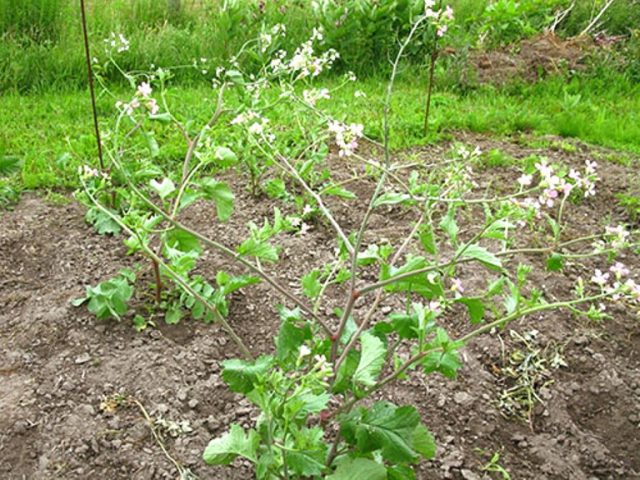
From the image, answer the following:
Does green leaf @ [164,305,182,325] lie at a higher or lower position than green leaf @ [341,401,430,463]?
lower

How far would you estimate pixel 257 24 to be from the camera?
5816 mm

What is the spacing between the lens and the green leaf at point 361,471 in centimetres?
174

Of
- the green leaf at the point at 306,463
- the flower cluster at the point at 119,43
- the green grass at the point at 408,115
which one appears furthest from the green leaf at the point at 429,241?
the green grass at the point at 408,115

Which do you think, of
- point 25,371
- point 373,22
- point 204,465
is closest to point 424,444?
point 204,465

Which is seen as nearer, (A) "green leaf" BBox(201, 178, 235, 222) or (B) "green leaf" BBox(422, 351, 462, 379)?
(B) "green leaf" BBox(422, 351, 462, 379)

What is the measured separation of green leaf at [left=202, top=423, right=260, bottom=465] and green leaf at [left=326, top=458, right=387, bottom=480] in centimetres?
20

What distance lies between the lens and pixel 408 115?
487 cm

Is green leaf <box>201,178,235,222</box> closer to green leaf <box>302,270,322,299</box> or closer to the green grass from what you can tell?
green leaf <box>302,270,322,299</box>

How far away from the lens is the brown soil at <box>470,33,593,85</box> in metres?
5.82

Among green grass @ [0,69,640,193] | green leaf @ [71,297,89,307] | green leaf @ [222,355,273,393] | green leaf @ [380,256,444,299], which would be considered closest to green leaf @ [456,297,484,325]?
green leaf @ [380,256,444,299]

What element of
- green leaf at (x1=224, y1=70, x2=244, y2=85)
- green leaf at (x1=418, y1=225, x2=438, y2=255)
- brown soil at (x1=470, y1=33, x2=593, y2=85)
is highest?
green leaf at (x1=224, y1=70, x2=244, y2=85)

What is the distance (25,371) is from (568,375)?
1.92 meters

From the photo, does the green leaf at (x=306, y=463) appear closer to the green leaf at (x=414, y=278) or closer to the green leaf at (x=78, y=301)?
the green leaf at (x=414, y=278)

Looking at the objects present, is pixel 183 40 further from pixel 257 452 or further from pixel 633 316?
pixel 257 452
